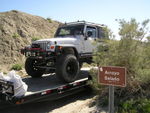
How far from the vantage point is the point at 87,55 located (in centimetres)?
787

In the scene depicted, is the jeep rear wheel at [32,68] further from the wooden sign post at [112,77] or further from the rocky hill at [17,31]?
the rocky hill at [17,31]

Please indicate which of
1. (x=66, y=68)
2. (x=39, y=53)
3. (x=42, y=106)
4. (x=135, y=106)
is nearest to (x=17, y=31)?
(x=39, y=53)

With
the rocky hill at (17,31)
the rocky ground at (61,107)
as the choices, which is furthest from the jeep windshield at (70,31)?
the rocky hill at (17,31)

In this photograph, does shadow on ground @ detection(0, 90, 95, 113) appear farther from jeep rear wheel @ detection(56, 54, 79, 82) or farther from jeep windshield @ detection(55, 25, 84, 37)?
jeep windshield @ detection(55, 25, 84, 37)

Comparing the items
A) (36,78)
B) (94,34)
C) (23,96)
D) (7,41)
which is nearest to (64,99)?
(36,78)

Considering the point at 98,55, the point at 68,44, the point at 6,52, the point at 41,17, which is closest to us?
the point at 98,55

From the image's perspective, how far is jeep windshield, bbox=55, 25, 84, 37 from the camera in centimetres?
770

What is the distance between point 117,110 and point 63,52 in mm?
2678

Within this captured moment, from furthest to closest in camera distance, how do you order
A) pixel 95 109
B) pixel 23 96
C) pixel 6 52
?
Result: 1. pixel 6 52
2. pixel 95 109
3. pixel 23 96

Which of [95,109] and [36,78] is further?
[36,78]

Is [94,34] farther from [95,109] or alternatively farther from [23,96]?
[23,96]

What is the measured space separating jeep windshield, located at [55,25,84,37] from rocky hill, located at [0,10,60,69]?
25.3ft

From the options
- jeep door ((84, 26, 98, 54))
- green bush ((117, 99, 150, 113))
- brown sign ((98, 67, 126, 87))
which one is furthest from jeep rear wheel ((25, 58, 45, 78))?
brown sign ((98, 67, 126, 87))

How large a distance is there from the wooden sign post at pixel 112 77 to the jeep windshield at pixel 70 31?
4471 millimetres
